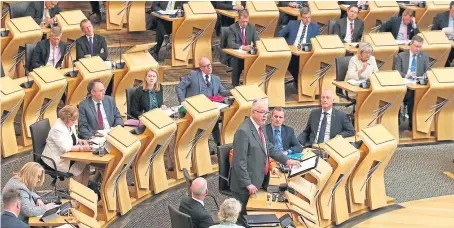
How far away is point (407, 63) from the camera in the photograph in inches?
478

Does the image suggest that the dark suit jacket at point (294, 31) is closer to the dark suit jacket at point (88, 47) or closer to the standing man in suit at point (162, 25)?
the standing man in suit at point (162, 25)

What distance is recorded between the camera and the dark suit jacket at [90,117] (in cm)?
969

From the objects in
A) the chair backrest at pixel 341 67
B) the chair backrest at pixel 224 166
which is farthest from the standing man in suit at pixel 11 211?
the chair backrest at pixel 341 67

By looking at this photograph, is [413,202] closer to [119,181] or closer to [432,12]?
[119,181]

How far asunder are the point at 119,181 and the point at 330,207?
192 centimetres

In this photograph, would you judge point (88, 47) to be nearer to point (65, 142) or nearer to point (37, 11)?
point (37, 11)

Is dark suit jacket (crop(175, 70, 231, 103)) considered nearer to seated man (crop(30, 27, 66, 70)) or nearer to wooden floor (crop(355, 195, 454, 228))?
seated man (crop(30, 27, 66, 70))

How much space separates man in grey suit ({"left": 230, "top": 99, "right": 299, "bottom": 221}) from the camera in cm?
849

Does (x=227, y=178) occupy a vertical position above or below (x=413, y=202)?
above

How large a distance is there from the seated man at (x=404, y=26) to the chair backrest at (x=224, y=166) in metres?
5.26

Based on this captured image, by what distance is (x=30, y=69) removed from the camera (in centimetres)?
1159

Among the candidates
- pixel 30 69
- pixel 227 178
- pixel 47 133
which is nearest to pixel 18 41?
pixel 30 69

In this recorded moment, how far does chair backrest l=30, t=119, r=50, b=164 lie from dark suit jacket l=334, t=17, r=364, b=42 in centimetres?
512

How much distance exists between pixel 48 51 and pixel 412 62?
4.12 meters
